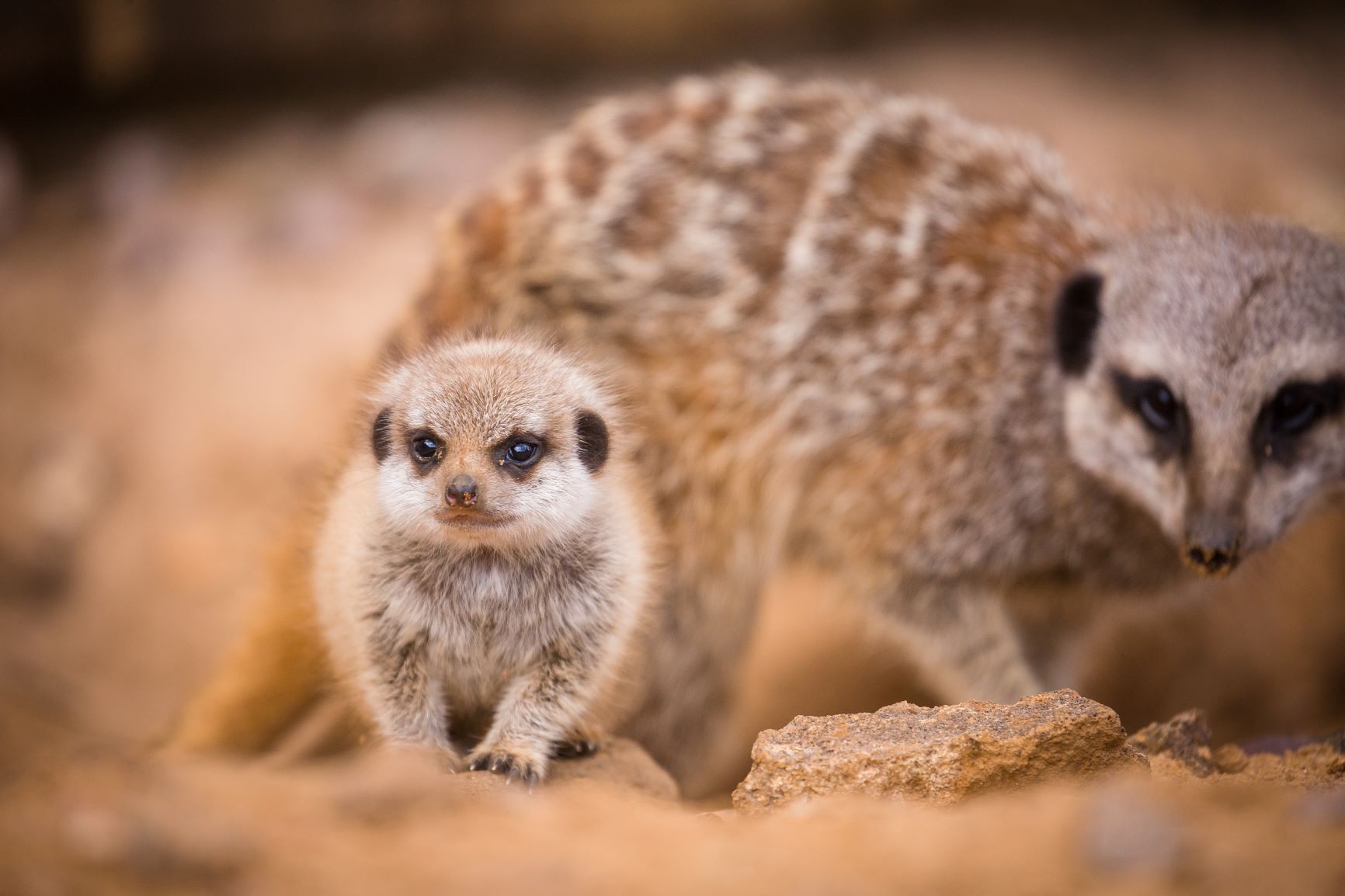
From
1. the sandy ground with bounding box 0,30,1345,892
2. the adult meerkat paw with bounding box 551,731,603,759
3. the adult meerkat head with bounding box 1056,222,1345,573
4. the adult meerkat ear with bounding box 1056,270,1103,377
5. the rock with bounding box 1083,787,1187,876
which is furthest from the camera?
the sandy ground with bounding box 0,30,1345,892

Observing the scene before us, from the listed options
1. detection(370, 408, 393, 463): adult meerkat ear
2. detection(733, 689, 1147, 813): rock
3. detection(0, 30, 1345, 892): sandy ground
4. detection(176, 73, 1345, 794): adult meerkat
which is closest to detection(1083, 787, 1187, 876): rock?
detection(0, 30, 1345, 892): sandy ground

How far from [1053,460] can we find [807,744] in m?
1.18

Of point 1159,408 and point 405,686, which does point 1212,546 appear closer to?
point 1159,408

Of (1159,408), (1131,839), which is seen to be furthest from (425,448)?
(1159,408)

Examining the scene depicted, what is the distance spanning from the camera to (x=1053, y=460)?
2.90 metres

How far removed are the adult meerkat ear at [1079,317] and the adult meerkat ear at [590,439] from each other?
3.78 feet

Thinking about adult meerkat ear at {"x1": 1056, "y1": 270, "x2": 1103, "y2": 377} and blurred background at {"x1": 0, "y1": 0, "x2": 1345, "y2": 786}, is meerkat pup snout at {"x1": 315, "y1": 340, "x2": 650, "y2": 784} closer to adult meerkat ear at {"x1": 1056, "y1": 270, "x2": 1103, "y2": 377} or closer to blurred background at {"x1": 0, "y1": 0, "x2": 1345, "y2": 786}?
blurred background at {"x1": 0, "y1": 0, "x2": 1345, "y2": 786}

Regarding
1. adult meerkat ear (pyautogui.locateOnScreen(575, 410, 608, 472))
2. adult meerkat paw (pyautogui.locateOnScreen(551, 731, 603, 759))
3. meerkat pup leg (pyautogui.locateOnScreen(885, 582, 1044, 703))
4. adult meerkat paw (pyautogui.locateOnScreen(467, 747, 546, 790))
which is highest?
adult meerkat ear (pyautogui.locateOnScreen(575, 410, 608, 472))

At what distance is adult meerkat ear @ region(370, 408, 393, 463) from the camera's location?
215 cm

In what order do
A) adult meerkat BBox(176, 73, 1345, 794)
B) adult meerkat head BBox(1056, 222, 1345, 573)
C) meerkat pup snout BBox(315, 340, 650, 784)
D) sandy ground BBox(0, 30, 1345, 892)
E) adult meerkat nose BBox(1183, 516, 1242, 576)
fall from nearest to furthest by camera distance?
meerkat pup snout BBox(315, 340, 650, 784)
adult meerkat nose BBox(1183, 516, 1242, 576)
adult meerkat head BBox(1056, 222, 1345, 573)
adult meerkat BBox(176, 73, 1345, 794)
sandy ground BBox(0, 30, 1345, 892)

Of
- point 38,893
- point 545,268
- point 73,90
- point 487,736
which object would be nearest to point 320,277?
point 73,90

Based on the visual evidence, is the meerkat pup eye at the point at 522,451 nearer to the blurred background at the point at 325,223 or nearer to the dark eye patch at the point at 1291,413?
the blurred background at the point at 325,223

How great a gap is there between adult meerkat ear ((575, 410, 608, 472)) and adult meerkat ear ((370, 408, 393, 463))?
313mm

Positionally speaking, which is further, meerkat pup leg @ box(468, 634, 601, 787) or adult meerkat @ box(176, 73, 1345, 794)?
adult meerkat @ box(176, 73, 1345, 794)
